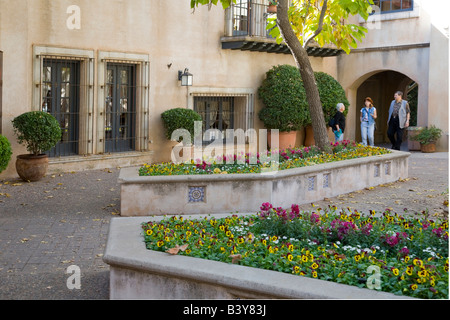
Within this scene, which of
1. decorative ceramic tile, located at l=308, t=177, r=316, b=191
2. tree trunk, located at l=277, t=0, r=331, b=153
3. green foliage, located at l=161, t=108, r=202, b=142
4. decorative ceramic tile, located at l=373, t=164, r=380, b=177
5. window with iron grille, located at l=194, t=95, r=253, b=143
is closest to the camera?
decorative ceramic tile, located at l=308, t=177, r=316, b=191

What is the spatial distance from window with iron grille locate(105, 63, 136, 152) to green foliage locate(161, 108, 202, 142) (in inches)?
32.6

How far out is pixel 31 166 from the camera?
1309 cm

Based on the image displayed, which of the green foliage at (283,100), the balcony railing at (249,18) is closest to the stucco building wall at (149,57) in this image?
the green foliage at (283,100)

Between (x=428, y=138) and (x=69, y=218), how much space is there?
13.5 meters

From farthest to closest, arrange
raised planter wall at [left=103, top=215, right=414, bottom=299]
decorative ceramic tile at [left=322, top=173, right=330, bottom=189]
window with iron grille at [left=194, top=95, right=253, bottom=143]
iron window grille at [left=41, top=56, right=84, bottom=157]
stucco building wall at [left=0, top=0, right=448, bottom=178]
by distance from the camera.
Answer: window with iron grille at [left=194, top=95, right=253, bottom=143], iron window grille at [left=41, top=56, right=84, bottom=157], stucco building wall at [left=0, top=0, right=448, bottom=178], decorative ceramic tile at [left=322, top=173, right=330, bottom=189], raised planter wall at [left=103, top=215, right=414, bottom=299]

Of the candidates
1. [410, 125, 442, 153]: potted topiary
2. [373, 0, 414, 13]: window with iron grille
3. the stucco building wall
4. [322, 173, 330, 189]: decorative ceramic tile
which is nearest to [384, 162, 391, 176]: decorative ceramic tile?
[322, 173, 330, 189]: decorative ceramic tile

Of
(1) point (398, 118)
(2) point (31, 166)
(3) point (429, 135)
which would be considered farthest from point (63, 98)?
(3) point (429, 135)

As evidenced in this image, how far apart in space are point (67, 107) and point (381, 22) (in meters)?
11.5

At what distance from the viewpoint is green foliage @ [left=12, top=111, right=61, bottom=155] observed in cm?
1300

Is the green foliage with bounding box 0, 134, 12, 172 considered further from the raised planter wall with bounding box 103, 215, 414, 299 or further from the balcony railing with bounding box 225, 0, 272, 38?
the balcony railing with bounding box 225, 0, 272, 38

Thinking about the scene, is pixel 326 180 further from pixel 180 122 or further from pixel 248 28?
pixel 248 28

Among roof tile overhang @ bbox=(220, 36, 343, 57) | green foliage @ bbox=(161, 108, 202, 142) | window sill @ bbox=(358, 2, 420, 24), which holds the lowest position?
green foliage @ bbox=(161, 108, 202, 142)

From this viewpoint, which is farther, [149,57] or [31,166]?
[149,57]
